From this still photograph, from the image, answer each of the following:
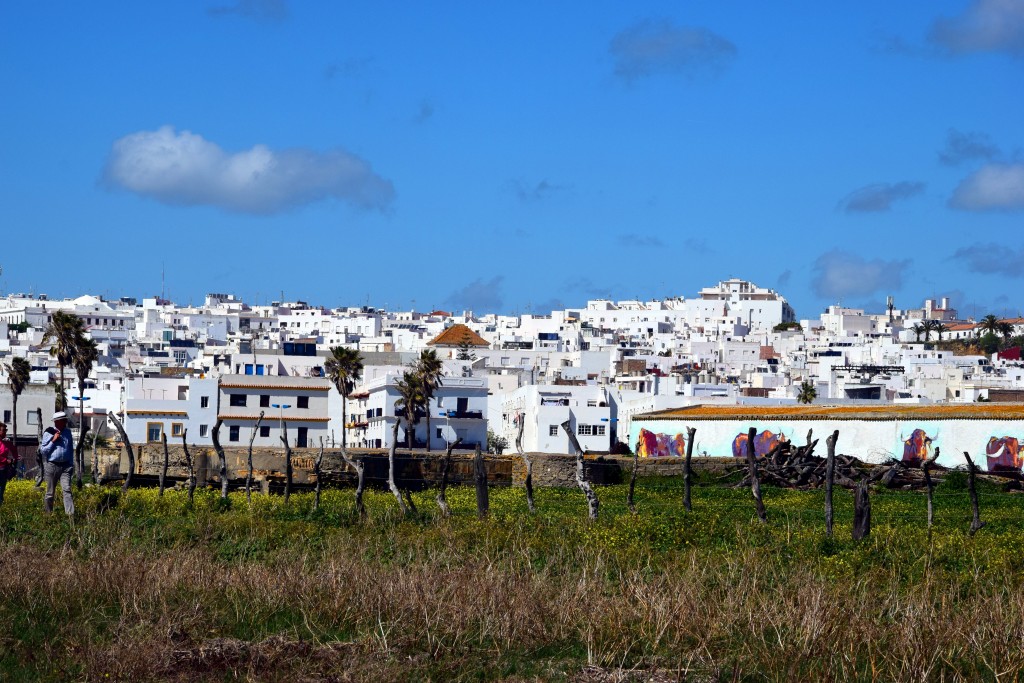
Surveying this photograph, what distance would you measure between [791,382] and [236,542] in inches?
3864

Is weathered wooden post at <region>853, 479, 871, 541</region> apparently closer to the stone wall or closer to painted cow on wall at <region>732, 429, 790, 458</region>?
the stone wall

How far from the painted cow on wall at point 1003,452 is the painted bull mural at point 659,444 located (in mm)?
10695

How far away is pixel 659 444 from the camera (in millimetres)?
50438

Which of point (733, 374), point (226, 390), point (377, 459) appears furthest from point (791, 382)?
point (377, 459)

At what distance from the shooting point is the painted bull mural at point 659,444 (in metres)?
49.2

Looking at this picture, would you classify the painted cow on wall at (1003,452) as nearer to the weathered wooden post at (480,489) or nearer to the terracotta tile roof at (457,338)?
the weathered wooden post at (480,489)

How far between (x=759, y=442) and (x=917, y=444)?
5360 mm

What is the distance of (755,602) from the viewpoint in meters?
14.6

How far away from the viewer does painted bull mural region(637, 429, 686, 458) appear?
4916cm

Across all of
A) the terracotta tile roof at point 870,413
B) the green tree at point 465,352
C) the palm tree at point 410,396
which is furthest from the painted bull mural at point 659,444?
the green tree at point 465,352

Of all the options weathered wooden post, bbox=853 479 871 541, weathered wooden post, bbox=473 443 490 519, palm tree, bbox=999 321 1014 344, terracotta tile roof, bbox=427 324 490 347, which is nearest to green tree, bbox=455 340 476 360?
terracotta tile roof, bbox=427 324 490 347

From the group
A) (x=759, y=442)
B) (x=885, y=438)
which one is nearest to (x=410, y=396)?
(x=759, y=442)

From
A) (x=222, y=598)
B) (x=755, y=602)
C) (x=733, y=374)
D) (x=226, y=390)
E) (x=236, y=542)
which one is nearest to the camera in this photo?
(x=755, y=602)

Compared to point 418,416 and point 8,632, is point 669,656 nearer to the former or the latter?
point 8,632
